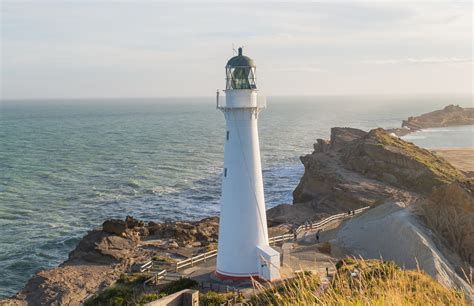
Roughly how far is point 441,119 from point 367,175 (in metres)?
121

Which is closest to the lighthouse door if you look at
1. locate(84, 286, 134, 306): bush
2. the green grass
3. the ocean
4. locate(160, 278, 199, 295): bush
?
locate(160, 278, 199, 295): bush

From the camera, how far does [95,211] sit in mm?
47094

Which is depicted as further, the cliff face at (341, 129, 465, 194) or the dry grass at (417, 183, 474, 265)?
the cliff face at (341, 129, 465, 194)

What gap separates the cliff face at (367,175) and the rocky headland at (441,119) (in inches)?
3518

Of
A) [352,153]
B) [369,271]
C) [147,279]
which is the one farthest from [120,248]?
[352,153]

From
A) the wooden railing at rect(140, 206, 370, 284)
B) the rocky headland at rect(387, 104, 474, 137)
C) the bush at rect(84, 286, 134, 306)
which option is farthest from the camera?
the rocky headland at rect(387, 104, 474, 137)

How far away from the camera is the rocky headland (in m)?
147

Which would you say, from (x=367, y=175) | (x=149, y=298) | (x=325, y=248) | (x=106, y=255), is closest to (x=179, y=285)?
(x=149, y=298)

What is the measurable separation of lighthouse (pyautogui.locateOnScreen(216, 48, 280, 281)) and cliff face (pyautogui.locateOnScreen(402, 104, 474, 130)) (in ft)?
431

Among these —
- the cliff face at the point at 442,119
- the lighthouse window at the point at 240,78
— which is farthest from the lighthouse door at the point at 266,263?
the cliff face at the point at 442,119

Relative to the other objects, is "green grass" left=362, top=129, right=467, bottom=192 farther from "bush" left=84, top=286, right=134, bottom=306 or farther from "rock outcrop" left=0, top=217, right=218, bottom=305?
"bush" left=84, top=286, right=134, bottom=306

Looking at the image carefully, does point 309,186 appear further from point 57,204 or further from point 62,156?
point 62,156

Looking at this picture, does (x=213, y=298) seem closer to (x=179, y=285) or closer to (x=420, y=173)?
(x=179, y=285)

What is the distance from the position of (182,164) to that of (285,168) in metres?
15.4
